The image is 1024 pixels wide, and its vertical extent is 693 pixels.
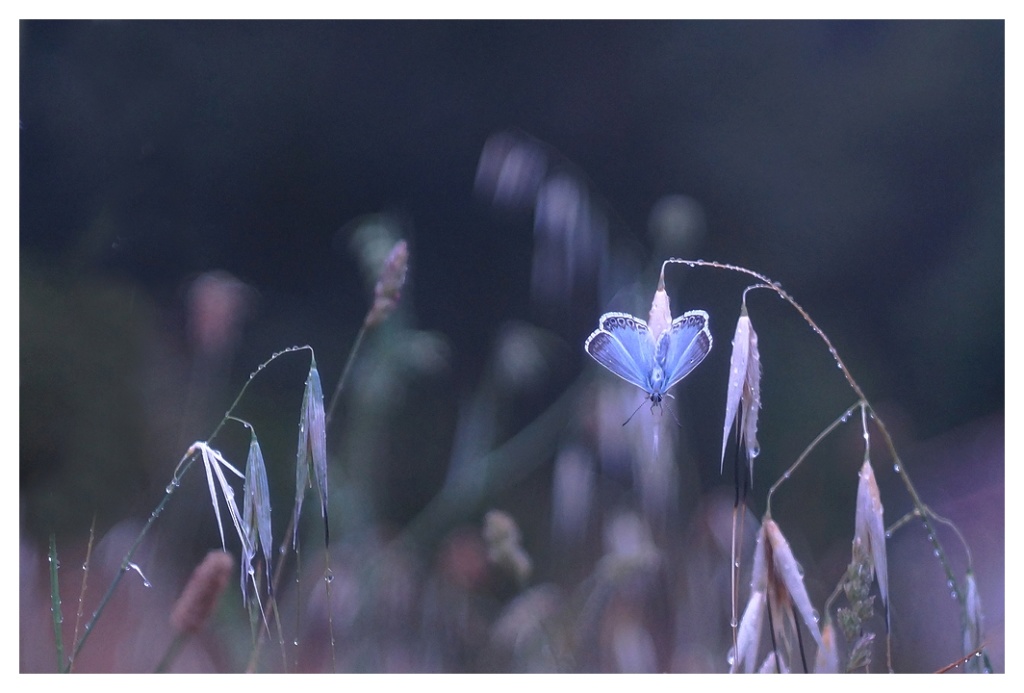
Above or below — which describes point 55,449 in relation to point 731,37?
below

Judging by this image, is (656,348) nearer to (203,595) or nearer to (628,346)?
(628,346)

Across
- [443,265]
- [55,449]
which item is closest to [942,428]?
[443,265]

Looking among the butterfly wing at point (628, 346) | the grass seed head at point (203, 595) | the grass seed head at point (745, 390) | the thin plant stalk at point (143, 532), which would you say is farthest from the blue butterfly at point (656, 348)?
the grass seed head at point (203, 595)

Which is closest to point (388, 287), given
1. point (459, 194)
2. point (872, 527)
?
point (459, 194)

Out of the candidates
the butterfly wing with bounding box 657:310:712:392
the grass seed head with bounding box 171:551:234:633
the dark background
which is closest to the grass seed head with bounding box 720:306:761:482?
the butterfly wing with bounding box 657:310:712:392

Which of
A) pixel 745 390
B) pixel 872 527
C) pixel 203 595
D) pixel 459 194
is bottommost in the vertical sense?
pixel 203 595

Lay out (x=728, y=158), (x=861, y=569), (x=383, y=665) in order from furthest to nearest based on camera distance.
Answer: (x=728, y=158)
(x=383, y=665)
(x=861, y=569)

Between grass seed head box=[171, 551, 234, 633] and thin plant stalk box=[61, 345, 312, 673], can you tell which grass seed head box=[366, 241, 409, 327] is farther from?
grass seed head box=[171, 551, 234, 633]

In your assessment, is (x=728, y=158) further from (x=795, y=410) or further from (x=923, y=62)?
(x=795, y=410)
